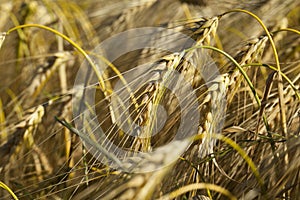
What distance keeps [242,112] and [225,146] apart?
0.39ft

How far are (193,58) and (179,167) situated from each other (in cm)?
19

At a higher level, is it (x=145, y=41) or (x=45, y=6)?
(x=45, y=6)

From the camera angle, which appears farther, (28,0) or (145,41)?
(28,0)

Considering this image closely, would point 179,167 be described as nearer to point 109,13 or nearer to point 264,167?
point 264,167

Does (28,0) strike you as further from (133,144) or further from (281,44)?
(133,144)

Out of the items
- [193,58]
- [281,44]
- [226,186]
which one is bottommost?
[226,186]

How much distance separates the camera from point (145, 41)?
1365 mm

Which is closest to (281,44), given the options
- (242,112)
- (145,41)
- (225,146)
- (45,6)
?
(145,41)

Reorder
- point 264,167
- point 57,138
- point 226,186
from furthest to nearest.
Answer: point 57,138 → point 226,186 → point 264,167

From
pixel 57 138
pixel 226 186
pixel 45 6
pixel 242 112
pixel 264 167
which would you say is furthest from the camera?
pixel 45 6

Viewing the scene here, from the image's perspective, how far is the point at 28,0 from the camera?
182 cm

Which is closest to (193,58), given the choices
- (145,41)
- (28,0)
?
(145,41)

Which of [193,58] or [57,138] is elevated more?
[193,58]

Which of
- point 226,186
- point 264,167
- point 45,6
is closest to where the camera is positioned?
point 264,167
